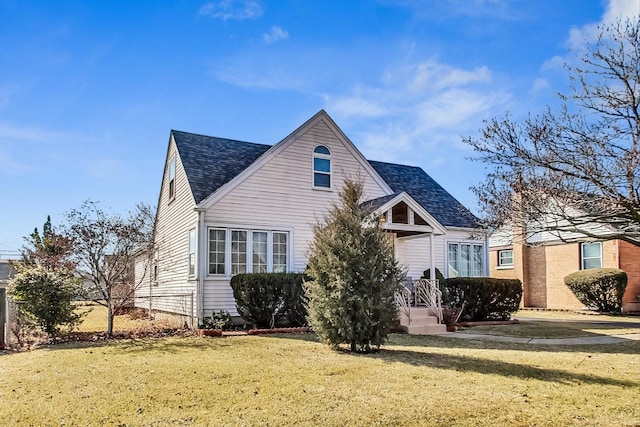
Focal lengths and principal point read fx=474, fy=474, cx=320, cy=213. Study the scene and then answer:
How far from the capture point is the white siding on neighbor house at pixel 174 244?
51.0ft

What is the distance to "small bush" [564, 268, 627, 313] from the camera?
20.8m

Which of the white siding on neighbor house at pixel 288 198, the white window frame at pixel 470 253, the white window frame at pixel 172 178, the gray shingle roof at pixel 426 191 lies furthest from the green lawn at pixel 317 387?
the gray shingle roof at pixel 426 191

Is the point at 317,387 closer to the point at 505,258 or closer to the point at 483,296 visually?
the point at 483,296

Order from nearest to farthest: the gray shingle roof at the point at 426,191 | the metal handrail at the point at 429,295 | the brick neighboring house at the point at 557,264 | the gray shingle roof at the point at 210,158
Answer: the metal handrail at the point at 429,295
the gray shingle roof at the point at 210,158
the gray shingle roof at the point at 426,191
the brick neighboring house at the point at 557,264

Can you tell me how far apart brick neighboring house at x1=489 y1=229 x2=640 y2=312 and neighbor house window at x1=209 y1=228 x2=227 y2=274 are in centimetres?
1211

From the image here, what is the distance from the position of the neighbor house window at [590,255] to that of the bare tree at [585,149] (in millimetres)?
14825

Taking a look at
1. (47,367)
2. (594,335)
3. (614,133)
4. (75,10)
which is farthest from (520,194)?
(75,10)

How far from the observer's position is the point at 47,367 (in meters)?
8.13

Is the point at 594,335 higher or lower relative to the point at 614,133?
lower

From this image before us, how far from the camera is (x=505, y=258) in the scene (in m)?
27.9

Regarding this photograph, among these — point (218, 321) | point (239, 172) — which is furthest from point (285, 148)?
point (218, 321)

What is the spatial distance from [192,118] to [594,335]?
16.1 m

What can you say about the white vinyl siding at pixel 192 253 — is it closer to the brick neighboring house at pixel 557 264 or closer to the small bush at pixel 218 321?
the small bush at pixel 218 321

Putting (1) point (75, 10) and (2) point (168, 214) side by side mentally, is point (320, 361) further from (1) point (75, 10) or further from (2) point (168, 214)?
(2) point (168, 214)
